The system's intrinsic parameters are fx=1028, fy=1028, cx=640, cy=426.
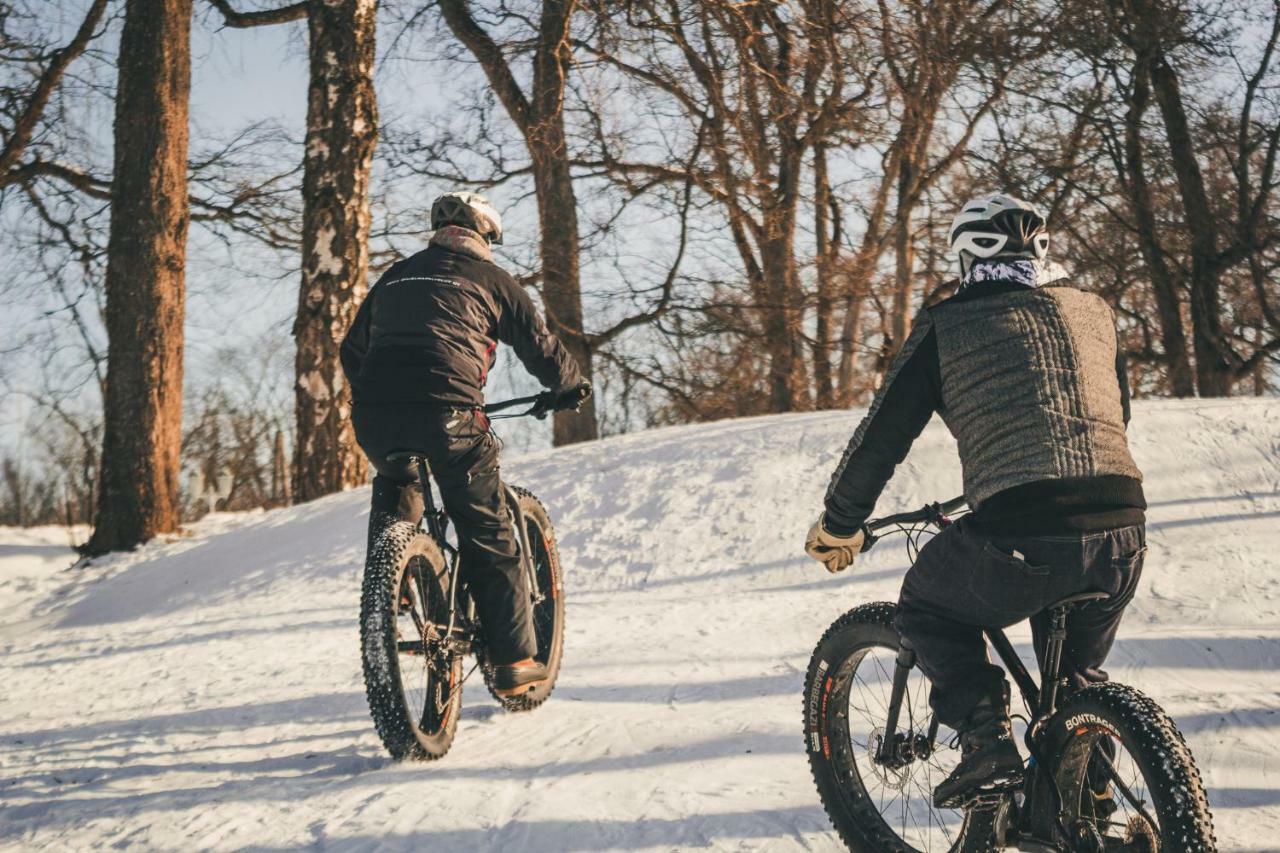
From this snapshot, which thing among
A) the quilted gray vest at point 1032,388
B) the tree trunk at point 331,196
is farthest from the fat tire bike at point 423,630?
the tree trunk at point 331,196

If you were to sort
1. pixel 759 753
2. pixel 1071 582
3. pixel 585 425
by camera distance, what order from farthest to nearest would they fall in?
pixel 585 425, pixel 759 753, pixel 1071 582

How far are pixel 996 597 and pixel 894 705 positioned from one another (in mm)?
615

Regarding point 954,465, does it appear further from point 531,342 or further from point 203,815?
point 203,815

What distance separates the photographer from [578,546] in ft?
23.4

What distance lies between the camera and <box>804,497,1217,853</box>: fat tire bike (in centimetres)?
210

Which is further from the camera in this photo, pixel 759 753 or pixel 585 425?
pixel 585 425

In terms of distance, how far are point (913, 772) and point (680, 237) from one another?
35.9 ft

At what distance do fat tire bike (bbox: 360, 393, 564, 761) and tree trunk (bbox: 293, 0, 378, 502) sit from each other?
5.54 metres

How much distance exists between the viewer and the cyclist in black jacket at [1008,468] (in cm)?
236

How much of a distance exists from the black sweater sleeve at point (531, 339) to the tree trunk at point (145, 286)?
623 cm

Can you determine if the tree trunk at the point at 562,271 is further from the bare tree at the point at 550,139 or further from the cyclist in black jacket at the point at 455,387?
the cyclist in black jacket at the point at 455,387

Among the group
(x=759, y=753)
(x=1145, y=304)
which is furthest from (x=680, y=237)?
(x=1145, y=304)

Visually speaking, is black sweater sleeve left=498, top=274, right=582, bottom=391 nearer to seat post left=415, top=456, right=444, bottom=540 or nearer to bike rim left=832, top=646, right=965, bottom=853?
seat post left=415, top=456, right=444, bottom=540

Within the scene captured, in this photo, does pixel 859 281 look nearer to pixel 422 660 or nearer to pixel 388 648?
pixel 422 660
